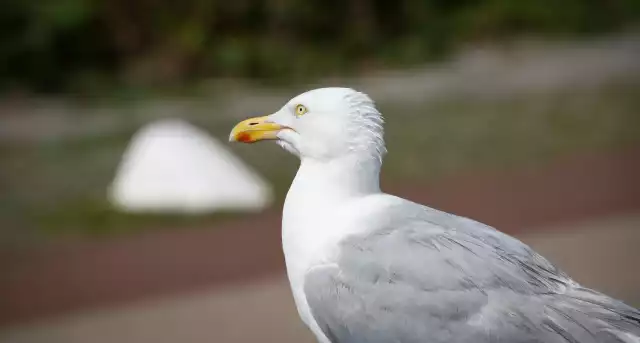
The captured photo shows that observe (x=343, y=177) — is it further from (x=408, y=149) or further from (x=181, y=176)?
(x=408, y=149)

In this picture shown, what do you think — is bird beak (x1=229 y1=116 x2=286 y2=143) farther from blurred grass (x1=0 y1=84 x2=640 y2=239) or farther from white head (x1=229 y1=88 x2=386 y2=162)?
blurred grass (x1=0 y1=84 x2=640 y2=239)

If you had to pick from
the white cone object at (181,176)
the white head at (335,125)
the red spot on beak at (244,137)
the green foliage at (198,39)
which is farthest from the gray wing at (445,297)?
the green foliage at (198,39)

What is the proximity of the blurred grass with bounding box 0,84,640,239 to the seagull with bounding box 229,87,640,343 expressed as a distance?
3.66ft

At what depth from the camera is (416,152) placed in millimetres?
2555

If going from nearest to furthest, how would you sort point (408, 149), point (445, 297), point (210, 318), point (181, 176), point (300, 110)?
1. point (445, 297)
2. point (300, 110)
3. point (181, 176)
4. point (210, 318)
5. point (408, 149)

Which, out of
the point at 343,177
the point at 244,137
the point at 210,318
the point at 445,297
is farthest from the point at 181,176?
the point at 445,297

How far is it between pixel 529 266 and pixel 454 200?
1.42 m

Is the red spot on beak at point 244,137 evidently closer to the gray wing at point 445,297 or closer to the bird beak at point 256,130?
the bird beak at point 256,130

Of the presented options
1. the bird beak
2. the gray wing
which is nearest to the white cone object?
the bird beak

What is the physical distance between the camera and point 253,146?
2.33m

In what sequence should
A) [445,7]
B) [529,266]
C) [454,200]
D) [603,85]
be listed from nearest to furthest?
[529,266] → [454,200] → [445,7] → [603,85]

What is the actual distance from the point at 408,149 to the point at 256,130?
1.44 metres

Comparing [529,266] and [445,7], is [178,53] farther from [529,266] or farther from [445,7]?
[529,266]

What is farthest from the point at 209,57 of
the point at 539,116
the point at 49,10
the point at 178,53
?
the point at 539,116
